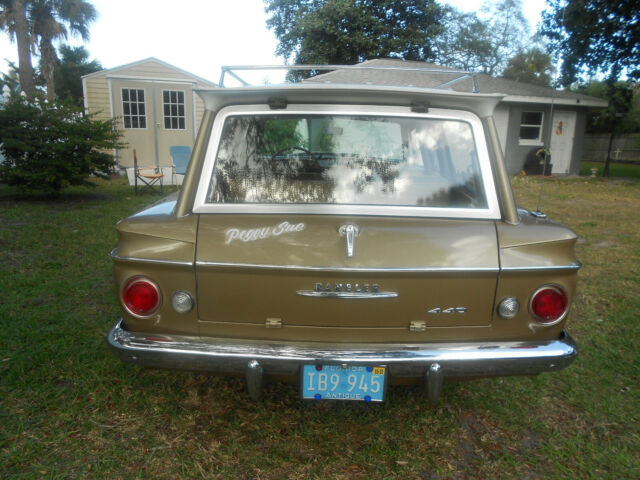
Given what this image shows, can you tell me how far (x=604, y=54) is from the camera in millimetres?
14711

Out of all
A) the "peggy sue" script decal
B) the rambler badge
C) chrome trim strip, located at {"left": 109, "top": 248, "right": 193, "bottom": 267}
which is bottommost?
the rambler badge

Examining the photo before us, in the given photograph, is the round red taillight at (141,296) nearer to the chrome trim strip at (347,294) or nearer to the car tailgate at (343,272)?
the car tailgate at (343,272)

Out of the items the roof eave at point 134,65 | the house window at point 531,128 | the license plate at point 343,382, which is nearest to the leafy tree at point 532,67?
the house window at point 531,128

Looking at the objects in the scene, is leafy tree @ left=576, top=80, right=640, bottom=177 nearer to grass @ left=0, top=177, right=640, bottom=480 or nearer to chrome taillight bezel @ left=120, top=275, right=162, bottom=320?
grass @ left=0, top=177, right=640, bottom=480

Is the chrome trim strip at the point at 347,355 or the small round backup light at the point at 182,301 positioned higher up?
the small round backup light at the point at 182,301

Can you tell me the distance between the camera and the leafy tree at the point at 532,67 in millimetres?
40375

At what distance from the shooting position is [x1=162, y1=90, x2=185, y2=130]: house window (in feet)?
50.9

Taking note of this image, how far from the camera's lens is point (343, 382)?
2.10 metres

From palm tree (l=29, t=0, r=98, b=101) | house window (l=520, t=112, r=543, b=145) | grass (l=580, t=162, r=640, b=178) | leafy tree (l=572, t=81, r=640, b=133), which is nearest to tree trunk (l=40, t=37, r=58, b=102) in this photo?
palm tree (l=29, t=0, r=98, b=101)

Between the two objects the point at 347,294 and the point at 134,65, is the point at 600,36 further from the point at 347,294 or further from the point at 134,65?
the point at 347,294

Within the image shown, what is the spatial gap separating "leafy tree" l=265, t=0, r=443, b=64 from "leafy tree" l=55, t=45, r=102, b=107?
20.6 metres

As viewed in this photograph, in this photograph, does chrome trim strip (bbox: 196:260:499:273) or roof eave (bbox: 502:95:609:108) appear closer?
chrome trim strip (bbox: 196:260:499:273)

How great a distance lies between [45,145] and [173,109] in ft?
23.5

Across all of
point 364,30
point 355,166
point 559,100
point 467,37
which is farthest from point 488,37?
point 355,166
